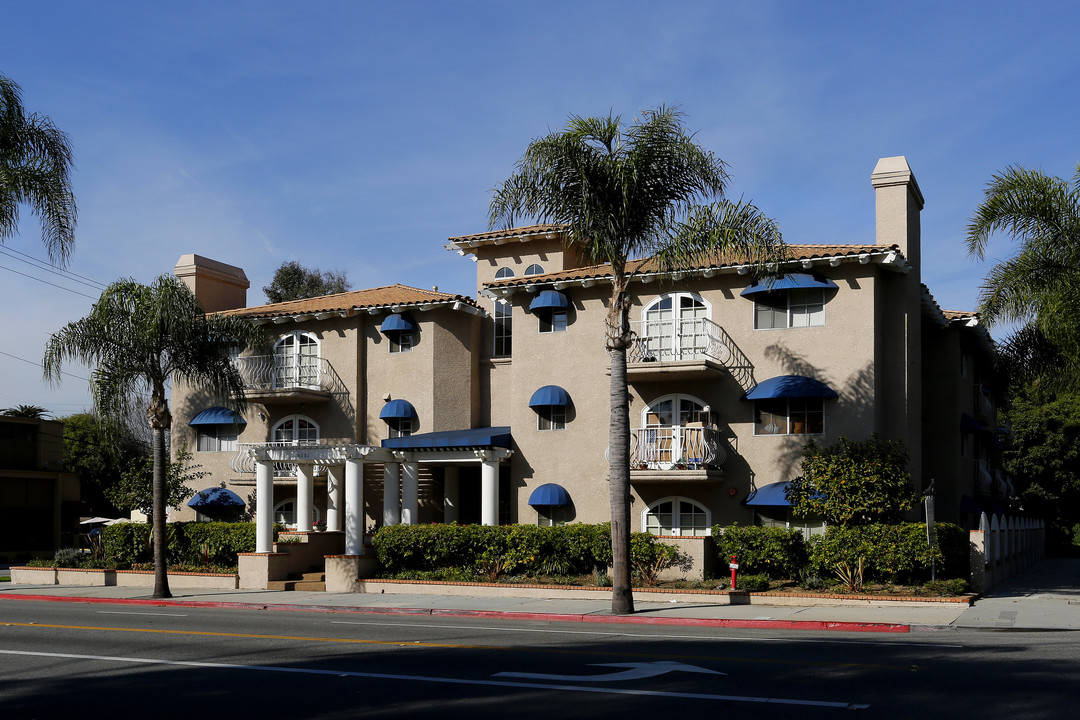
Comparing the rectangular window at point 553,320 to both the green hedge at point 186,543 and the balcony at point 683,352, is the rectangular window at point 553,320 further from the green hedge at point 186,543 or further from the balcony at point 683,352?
the green hedge at point 186,543

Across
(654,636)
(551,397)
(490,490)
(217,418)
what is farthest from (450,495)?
(654,636)

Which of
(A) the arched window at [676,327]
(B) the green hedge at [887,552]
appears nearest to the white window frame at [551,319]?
(A) the arched window at [676,327]

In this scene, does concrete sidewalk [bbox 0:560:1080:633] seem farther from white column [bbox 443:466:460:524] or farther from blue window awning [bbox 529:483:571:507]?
white column [bbox 443:466:460:524]

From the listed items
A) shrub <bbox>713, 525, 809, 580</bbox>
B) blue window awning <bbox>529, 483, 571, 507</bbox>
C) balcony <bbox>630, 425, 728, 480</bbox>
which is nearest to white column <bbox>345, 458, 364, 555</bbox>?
blue window awning <bbox>529, 483, 571, 507</bbox>

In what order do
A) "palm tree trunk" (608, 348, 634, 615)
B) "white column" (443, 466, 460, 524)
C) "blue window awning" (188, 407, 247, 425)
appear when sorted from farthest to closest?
"blue window awning" (188, 407, 247, 425), "white column" (443, 466, 460, 524), "palm tree trunk" (608, 348, 634, 615)

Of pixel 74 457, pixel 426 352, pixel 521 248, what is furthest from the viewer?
pixel 74 457

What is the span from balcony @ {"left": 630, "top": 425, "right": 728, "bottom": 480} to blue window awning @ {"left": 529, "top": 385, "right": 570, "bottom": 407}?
2.48 metres

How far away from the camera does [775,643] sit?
14.0 metres

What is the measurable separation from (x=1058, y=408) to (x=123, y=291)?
40.8 meters

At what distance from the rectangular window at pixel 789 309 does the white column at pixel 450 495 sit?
10169 mm

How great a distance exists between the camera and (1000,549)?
26.4 meters

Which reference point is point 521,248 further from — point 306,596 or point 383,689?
point 383,689

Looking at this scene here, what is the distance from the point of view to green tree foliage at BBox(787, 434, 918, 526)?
21922mm

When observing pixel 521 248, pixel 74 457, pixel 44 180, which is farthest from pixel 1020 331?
pixel 74 457
